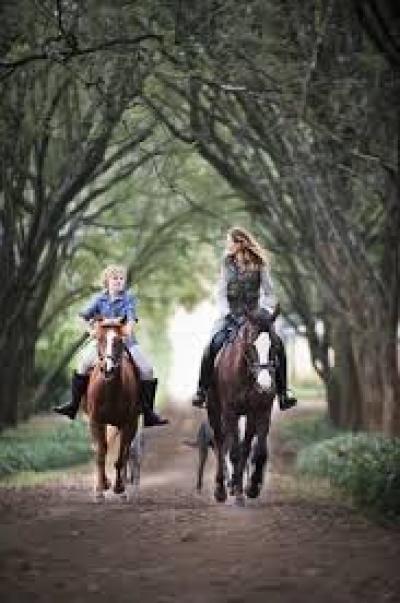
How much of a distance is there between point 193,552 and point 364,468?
570 cm

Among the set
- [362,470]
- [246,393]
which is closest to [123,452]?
[246,393]

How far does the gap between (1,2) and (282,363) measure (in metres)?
5.30

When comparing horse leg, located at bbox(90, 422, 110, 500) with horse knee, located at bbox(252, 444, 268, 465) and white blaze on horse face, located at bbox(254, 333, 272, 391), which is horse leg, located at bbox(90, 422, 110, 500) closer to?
horse knee, located at bbox(252, 444, 268, 465)

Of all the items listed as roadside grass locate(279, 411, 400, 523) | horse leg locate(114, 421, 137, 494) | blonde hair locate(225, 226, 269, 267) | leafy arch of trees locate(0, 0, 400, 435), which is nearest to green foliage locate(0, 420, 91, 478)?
leafy arch of trees locate(0, 0, 400, 435)

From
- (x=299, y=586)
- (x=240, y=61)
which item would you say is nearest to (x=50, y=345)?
(x=240, y=61)

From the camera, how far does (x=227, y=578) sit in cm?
897

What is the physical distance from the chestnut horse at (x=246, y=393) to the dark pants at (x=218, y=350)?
0.08m

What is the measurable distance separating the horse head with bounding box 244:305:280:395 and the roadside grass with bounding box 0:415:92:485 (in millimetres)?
6936

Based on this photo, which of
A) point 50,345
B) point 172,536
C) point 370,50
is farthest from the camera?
point 50,345

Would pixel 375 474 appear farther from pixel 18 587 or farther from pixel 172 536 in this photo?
pixel 18 587

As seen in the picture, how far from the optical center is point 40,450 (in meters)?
23.6

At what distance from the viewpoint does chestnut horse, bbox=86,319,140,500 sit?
45.1ft

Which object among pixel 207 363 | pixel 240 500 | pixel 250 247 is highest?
pixel 250 247

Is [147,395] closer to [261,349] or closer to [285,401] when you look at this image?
[285,401]
